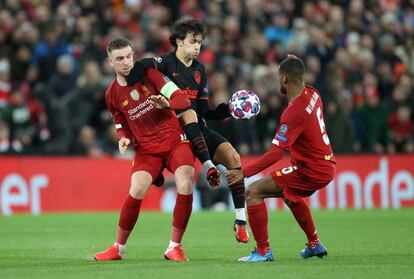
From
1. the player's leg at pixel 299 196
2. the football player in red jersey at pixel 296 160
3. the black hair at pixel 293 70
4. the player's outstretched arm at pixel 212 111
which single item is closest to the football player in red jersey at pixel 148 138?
the player's outstretched arm at pixel 212 111

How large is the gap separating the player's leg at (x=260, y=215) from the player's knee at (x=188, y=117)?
1.01m

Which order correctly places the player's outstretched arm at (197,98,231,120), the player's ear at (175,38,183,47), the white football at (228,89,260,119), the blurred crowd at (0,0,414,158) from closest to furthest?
the white football at (228,89,260,119), the player's ear at (175,38,183,47), the player's outstretched arm at (197,98,231,120), the blurred crowd at (0,0,414,158)

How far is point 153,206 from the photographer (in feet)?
68.2

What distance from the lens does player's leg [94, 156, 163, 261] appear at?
10.9 m

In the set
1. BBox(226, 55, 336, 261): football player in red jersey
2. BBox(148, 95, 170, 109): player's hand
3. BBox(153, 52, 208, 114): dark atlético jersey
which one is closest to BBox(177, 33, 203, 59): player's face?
BBox(153, 52, 208, 114): dark atlético jersey

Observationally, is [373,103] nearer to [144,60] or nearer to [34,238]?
[34,238]

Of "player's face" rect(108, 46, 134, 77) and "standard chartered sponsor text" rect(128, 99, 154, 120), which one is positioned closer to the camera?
"player's face" rect(108, 46, 134, 77)

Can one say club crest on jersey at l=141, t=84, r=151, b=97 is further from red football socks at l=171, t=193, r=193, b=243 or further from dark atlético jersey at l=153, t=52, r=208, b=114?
red football socks at l=171, t=193, r=193, b=243

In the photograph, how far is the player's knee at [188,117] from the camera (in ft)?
36.8

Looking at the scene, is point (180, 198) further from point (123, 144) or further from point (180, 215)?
point (123, 144)

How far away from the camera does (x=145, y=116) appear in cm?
1120

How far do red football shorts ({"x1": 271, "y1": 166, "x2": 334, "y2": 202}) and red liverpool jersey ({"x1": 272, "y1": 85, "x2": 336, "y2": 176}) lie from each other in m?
0.07

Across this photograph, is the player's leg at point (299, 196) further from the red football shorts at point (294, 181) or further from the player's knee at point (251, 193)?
the player's knee at point (251, 193)

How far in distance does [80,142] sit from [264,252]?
10.4m
